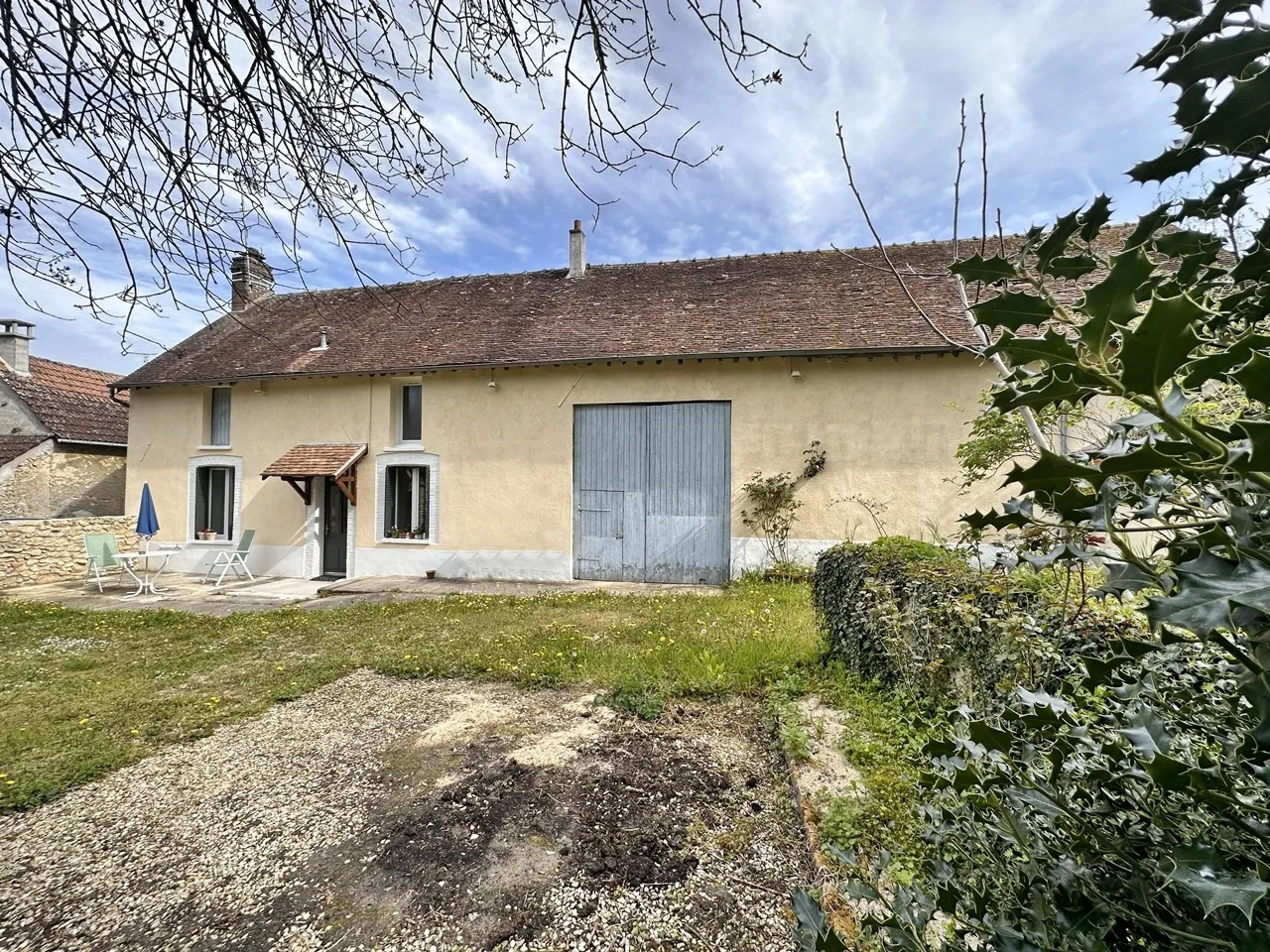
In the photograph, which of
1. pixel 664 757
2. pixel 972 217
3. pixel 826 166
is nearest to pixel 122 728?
pixel 664 757

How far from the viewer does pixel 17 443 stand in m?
14.2

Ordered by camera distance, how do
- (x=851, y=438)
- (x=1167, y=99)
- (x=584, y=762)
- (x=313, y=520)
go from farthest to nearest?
(x=313, y=520)
(x=851, y=438)
(x=584, y=762)
(x=1167, y=99)

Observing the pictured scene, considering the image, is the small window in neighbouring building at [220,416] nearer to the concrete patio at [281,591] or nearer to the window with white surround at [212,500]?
the window with white surround at [212,500]

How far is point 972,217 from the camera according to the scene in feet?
6.82

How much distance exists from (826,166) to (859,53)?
0.59 meters

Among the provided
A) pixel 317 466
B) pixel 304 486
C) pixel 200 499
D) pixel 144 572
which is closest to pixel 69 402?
pixel 200 499

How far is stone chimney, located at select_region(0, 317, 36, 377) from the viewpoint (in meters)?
15.4

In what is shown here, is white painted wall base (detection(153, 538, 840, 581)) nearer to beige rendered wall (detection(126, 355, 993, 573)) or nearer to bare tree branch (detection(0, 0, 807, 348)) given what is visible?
beige rendered wall (detection(126, 355, 993, 573))

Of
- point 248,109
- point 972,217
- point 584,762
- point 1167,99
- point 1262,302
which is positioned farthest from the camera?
point 584,762

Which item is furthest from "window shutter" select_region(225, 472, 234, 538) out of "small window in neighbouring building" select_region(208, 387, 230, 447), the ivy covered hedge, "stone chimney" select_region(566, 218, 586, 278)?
the ivy covered hedge

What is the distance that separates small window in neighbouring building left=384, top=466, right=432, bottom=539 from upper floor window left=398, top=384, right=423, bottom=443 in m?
0.67

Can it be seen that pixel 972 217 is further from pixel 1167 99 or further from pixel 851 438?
pixel 851 438

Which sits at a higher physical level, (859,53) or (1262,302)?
(859,53)

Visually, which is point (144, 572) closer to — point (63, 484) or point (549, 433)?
point (63, 484)
